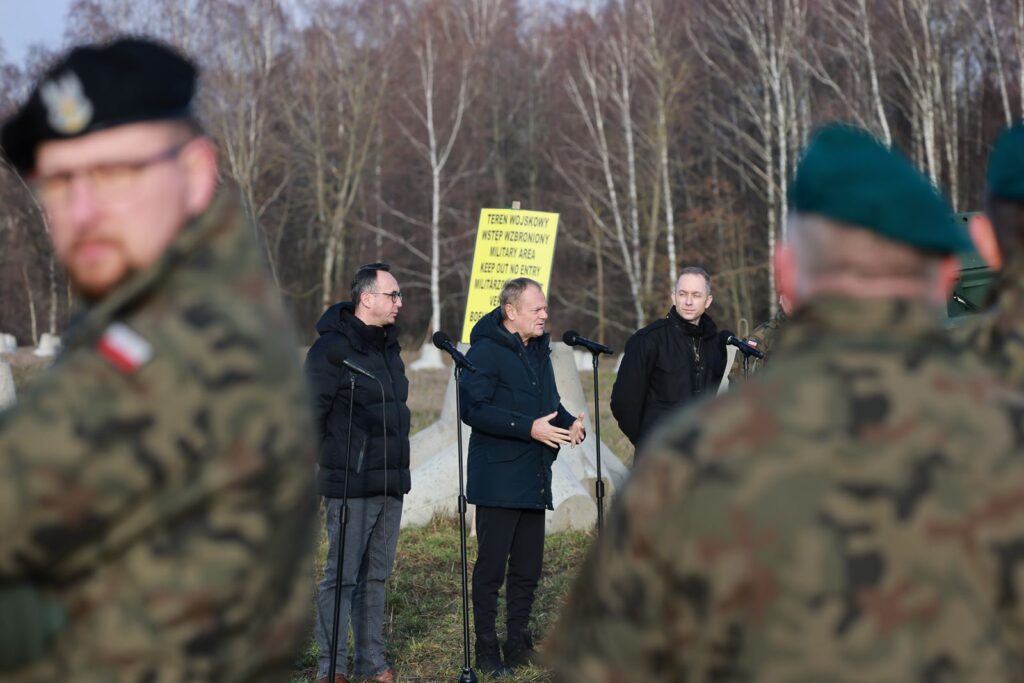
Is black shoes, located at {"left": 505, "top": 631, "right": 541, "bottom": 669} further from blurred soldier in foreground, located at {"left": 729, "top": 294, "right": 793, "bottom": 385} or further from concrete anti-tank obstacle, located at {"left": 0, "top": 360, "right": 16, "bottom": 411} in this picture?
concrete anti-tank obstacle, located at {"left": 0, "top": 360, "right": 16, "bottom": 411}

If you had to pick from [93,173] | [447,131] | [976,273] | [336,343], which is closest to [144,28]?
[447,131]

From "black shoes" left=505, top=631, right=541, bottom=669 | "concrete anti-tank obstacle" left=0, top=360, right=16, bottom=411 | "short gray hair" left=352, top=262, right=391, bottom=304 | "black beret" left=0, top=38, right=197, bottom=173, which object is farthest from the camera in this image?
"concrete anti-tank obstacle" left=0, top=360, right=16, bottom=411

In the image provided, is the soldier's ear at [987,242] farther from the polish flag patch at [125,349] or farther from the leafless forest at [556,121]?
the leafless forest at [556,121]

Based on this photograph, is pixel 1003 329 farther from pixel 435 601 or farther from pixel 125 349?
pixel 435 601

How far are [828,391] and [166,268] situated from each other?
2.98ft

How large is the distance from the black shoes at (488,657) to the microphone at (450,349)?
1467mm

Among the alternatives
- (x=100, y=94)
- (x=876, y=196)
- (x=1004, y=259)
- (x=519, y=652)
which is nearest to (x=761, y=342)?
(x=519, y=652)

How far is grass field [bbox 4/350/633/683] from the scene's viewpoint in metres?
7.21

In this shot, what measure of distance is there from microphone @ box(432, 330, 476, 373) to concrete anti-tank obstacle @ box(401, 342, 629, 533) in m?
3.53

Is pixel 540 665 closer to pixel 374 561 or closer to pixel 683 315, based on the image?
pixel 374 561

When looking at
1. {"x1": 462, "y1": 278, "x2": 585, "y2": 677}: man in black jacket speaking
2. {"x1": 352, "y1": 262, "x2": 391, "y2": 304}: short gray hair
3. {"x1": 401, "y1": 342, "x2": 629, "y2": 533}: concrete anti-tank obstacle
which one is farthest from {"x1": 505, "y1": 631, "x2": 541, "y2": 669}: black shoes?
{"x1": 401, "y1": 342, "x2": 629, "y2": 533}: concrete anti-tank obstacle

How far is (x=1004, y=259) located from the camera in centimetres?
291

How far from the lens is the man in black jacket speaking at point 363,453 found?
21.6 ft

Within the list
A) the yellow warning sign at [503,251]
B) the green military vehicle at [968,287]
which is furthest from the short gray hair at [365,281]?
the green military vehicle at [968,287]
